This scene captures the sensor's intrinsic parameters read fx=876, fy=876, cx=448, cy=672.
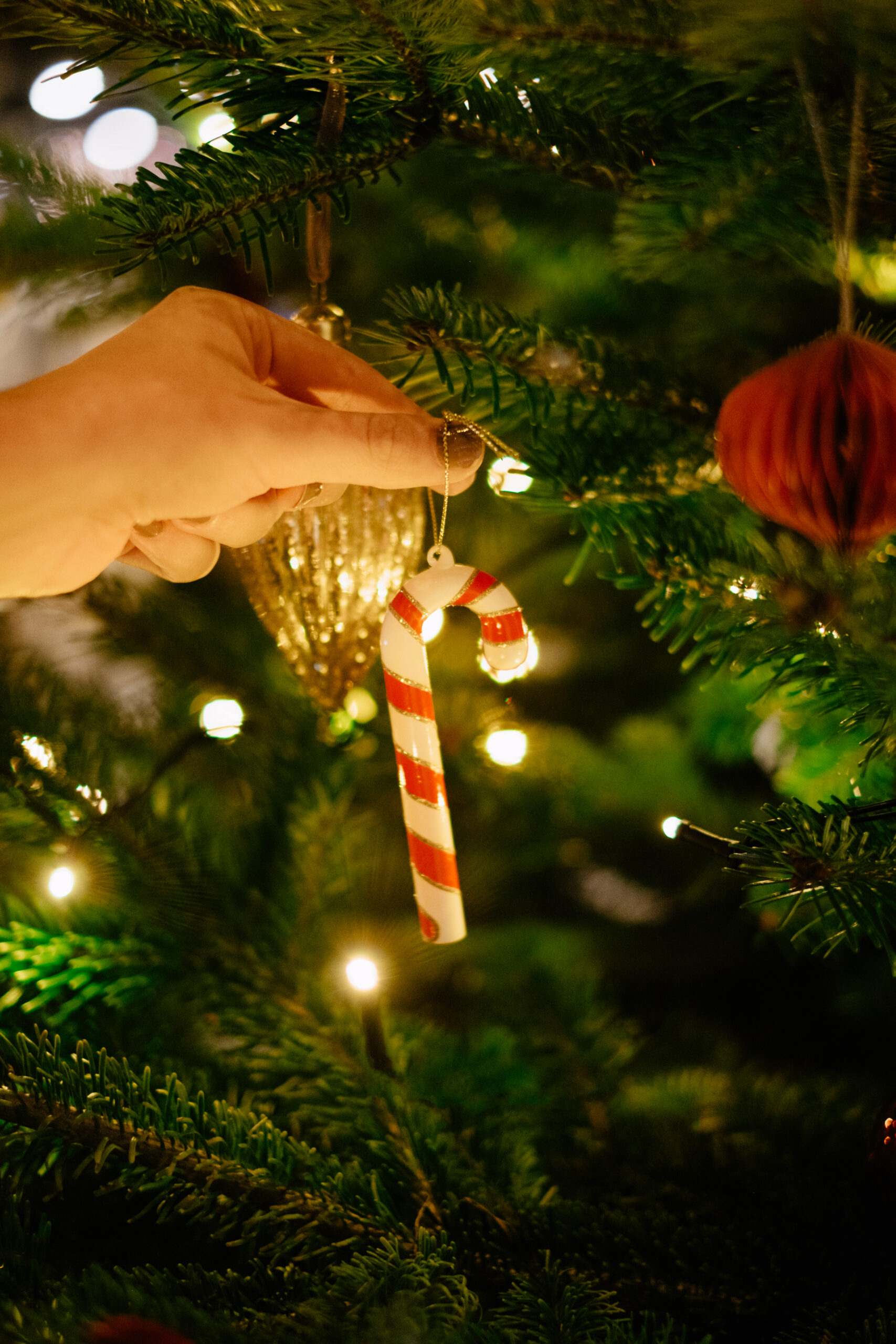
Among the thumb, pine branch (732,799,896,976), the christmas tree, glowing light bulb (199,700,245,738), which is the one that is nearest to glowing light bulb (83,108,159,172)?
the christmas tree

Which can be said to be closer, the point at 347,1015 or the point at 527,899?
the point at 347,1015

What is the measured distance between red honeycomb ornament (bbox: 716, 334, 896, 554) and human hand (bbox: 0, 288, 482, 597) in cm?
18

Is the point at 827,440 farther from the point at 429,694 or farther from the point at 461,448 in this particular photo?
the point at 429,694

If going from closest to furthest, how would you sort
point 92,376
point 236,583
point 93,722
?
point 92,376 → point 93,722 → point 236,583

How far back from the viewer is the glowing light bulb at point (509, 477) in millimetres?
541

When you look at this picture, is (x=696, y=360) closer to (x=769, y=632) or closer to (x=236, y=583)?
(x=769, y=632)

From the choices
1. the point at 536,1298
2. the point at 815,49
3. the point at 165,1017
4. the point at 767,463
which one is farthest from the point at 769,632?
the point at 165,1017

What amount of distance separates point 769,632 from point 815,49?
272mm

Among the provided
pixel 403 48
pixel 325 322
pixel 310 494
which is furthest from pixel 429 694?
pixel 403 48

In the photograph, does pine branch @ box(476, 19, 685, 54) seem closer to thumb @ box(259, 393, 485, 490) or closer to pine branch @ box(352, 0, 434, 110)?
pine branch @ box(352, 0, 434, 110)

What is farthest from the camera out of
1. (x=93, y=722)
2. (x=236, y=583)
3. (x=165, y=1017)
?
(x=236, y=583)

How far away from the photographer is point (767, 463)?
0.37 metres

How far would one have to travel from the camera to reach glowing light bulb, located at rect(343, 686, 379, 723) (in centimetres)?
90

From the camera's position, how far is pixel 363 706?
926 mm
